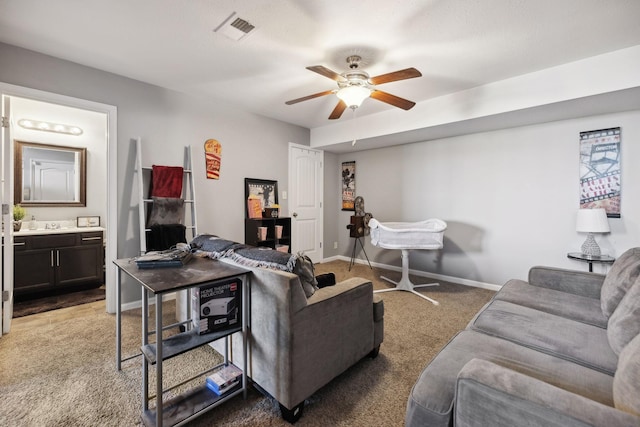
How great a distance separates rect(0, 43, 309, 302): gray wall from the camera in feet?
8.60

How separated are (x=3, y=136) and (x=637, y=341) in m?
4.18

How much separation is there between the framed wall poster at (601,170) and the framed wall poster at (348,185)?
10.4 feet

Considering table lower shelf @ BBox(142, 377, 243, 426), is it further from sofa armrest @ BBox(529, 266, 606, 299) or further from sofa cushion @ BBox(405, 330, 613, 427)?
sofa armrest @ BBox(529, 266, 606, 299)

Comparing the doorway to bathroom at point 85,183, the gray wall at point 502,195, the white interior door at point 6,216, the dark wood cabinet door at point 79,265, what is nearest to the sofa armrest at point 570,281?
the gray wall at point 502,195

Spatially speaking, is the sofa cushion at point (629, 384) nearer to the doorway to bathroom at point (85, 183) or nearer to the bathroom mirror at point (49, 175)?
the doorway to bathroom at point (85, 183)

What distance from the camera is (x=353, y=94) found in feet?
8.26

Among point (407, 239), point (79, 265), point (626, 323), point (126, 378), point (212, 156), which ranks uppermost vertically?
point (212, 156)

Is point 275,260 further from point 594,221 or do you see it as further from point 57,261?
point 57,261

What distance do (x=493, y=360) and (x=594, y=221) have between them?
264 cm

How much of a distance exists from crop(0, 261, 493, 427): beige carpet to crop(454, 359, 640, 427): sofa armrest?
754mm

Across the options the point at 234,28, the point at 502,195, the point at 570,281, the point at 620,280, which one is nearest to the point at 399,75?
the point at 234,28

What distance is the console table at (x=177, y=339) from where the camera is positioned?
133 centimetres

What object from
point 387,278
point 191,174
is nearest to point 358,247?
point 387,278

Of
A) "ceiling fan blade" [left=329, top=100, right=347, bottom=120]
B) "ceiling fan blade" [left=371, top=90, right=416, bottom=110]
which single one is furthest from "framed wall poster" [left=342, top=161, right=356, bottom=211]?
"ceiling fan blade" [left=371, top=90, right=416, bottom=110]
